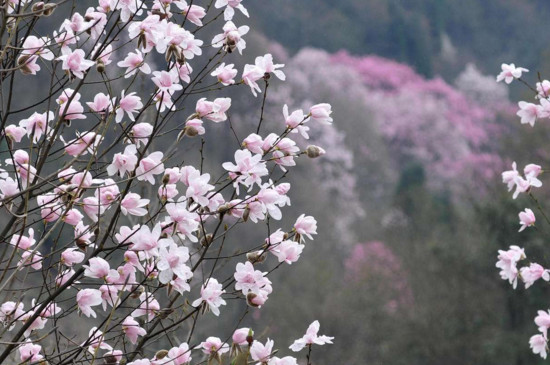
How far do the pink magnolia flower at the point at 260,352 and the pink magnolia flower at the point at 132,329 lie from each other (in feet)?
1.19

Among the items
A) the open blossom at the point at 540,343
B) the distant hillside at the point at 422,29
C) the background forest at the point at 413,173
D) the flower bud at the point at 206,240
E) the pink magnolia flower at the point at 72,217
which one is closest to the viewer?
the flower bud at the point at 206,240

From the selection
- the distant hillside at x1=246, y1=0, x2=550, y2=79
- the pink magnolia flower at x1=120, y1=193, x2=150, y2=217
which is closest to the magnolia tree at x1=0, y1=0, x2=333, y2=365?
the pink magnolia flower at x1=120, y1=193, x2=150, y2=217

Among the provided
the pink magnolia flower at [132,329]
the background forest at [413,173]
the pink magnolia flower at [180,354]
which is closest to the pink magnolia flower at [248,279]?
the pink magnolia flower at [180,354]

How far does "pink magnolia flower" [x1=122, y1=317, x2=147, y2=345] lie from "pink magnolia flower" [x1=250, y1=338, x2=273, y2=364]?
0.36 m

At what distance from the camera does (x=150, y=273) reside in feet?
7.82

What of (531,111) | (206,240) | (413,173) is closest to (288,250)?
(206,240)

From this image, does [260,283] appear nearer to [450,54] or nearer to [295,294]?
[295,294]

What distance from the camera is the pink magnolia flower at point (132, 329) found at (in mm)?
2504

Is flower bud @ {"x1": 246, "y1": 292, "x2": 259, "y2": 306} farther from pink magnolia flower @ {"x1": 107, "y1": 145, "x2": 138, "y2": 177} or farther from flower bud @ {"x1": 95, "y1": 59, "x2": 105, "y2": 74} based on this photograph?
flower bud @ {"x1": 95, "y1": 59, "x2": 105, "y2": 74}

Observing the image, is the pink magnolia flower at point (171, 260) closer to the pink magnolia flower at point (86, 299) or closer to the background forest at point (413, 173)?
the pink magnolia flower at point (86, 299)

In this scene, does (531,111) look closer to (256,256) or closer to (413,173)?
(256,256)

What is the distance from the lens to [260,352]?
235 centimetres

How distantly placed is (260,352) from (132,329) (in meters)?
0.43

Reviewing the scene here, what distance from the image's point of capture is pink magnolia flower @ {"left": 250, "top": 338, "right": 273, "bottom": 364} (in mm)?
2336
